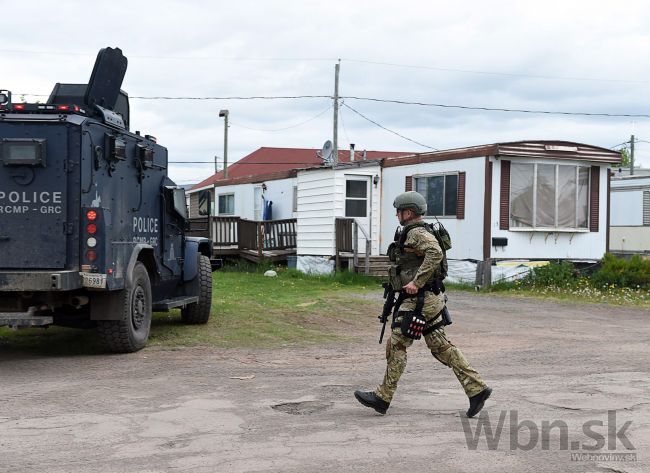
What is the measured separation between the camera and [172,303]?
1088 cm

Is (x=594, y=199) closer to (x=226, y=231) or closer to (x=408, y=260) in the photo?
(x=226, y=231)

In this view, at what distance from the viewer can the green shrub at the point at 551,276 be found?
61.6ft

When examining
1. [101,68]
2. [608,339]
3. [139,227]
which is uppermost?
[101,68]

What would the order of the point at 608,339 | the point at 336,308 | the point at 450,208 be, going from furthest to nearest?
1. the point at 450,208
2. the point at 336,308
3. the point at 608,339

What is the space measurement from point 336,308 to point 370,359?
4.98 metres

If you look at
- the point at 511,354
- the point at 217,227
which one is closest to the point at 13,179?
the point at 511,354

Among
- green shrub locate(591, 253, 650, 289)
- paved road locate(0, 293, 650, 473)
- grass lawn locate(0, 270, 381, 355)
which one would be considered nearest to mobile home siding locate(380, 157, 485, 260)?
green shrub locate(591, 253, 650, 289)

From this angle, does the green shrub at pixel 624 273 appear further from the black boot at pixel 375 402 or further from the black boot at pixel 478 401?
the black boot at pixel 375 402

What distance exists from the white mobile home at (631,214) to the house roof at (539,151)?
685cm

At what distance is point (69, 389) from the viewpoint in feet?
24.9

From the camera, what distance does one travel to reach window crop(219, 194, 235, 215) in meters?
31.3

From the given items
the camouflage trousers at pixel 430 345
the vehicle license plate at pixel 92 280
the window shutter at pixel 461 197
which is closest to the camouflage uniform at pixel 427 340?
the camouflage trousers at pixel 430 345

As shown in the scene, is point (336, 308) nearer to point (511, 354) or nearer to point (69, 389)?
point (511, 354)

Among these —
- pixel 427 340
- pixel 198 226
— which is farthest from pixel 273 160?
pixel 427 340
